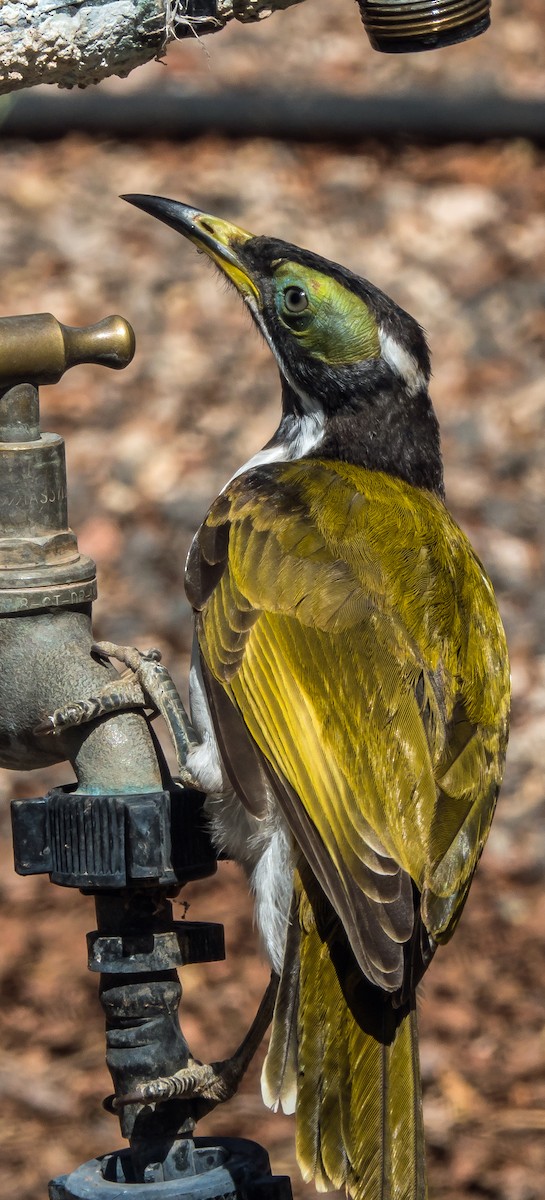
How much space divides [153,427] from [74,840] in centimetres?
384

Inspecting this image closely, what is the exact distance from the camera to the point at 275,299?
10.9 ft

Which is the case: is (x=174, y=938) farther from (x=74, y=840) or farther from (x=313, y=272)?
(x=313, y=272)

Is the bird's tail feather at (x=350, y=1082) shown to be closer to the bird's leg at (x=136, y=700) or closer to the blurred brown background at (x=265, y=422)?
the bird's leg at (x=136, y=700)

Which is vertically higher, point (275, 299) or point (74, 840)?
point (275, 299)

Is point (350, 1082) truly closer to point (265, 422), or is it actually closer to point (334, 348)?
point (334, 348)

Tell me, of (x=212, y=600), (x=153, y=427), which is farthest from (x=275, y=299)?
(x=153, y=427)

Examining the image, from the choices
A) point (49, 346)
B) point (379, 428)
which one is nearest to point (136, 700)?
point (49, 346)

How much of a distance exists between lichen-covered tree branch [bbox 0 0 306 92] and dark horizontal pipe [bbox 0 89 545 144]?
4.25 m

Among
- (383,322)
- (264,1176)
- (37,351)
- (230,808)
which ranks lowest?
(264,1176)

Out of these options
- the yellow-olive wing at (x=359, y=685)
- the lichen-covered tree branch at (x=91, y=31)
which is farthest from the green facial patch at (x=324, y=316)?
the lichen-covered tree branch at (x=91, y=31)

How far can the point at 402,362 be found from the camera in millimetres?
3352

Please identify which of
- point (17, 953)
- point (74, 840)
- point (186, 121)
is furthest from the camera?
point (186, 121)

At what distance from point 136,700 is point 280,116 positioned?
4.56 meters

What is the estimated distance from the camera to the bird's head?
3.24m
